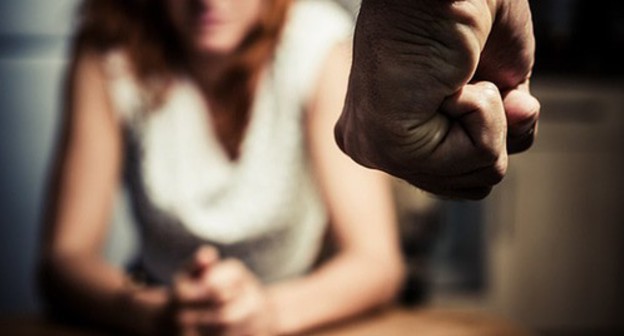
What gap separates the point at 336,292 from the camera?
0.96 meters

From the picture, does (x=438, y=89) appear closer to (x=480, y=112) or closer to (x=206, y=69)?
(x=480, y=112)

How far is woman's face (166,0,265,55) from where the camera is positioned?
1.00 metres

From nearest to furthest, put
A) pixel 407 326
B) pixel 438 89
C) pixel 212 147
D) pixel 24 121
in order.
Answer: pixel 438 89, pixel 407 326, pixel 212 147, pixel 24 121

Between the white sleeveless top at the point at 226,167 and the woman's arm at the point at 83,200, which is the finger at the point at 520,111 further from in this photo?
the white sleeveless top at the point at 226,167

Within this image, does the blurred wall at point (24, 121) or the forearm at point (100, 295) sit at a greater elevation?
the blurred wall at point (24, 121)

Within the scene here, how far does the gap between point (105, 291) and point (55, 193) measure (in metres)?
0.20

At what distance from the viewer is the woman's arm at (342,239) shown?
3.06 ft

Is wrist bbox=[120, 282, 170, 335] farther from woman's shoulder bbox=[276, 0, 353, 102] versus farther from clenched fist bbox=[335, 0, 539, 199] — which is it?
clenched fist bbox=[335, 0, 539, 199]

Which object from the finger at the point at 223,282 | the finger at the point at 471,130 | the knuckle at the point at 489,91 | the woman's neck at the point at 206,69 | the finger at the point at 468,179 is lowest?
the finger at the point at 223,282

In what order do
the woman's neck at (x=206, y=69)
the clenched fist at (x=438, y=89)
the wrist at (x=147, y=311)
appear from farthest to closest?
the woman's neck at (x=206, y=69) < the wrist at (x=147, y=311) < the clenched fist at (x=438, y=89)

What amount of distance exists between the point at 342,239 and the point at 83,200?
328 millimetres

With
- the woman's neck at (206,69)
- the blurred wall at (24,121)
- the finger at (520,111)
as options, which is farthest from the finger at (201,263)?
the blurred wall at (24,121)

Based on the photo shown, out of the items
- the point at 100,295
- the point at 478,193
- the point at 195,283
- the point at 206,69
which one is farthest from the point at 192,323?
the point at 478,193

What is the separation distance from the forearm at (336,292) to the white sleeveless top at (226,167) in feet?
0.50
